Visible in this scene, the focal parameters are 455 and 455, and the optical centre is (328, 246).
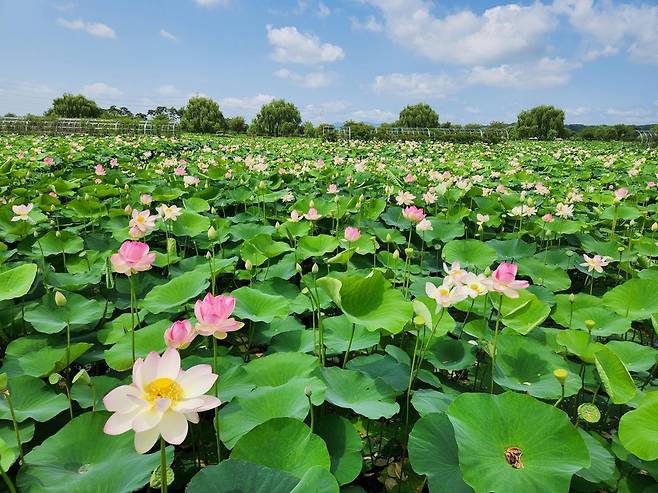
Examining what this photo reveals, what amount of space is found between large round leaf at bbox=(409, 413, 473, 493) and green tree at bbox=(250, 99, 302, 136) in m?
37.1

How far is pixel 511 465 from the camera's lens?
852mm

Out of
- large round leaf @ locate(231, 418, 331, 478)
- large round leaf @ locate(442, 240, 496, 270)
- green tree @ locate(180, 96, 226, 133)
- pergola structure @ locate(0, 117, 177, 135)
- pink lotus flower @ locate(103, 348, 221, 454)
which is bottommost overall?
large round leaf @ locate(231, 418, 331, 478)

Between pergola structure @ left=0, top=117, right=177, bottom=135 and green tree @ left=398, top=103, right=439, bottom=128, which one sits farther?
green tree @ left=398, top=103, right=439, bottom=128

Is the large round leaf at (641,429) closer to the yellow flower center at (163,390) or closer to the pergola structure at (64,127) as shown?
the yellow flower center at (163,390)

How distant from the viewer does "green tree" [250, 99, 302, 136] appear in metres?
37.2

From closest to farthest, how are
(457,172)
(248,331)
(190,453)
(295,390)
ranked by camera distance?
(295,390)
(190,453)
(248,331)
(457,172)

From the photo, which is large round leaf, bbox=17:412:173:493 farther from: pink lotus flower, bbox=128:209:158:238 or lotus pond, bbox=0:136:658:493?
pink lotus flower, bbox=128:209:158:238

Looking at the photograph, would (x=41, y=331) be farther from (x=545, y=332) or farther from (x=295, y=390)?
(x=545, y=332)

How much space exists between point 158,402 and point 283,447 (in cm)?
32

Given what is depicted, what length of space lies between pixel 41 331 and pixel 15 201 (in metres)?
1.82

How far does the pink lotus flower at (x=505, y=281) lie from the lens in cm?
110

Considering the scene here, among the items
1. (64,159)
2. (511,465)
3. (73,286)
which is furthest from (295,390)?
(64,159)

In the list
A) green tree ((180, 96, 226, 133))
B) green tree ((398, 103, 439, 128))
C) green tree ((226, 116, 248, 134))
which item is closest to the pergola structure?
green tree ((180, 96, 226, 133))

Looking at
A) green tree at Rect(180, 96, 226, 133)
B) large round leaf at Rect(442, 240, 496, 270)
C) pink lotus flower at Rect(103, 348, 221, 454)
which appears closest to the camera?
pink lotus flower at Rect(103, 348, 221, 454)
